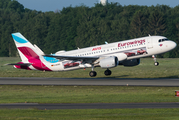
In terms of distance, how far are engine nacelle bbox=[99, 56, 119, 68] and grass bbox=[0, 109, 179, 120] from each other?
2312cm

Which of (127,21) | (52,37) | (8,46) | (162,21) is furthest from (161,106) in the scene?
(8,46)

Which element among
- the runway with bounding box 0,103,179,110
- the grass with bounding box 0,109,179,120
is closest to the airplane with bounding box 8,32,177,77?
the runway with bounding box 0,103,179,110

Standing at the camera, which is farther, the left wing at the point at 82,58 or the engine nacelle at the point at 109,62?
the left wing at the point at 82,58

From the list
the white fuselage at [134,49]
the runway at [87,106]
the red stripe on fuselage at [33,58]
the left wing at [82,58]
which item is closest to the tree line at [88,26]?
the white fuselage at [134,49]

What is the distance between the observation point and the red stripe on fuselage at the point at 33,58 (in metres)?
50.0

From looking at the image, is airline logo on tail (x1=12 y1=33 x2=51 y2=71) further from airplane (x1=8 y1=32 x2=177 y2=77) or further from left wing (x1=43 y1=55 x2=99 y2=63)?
left wing (x1=43 y1=55 x2=99 y2=63)

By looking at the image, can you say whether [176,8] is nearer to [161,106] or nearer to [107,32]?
[107,32]

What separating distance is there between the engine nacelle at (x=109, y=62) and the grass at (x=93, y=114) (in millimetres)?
23116

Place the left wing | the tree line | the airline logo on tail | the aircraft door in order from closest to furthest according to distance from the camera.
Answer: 1. the aircraft door
2. the left wing
3. the airline logo on tail
4. the tree line

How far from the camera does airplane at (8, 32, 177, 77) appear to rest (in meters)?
45.2

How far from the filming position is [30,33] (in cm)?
14638

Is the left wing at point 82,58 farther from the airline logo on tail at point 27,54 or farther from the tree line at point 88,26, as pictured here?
the tree line at point 88,26

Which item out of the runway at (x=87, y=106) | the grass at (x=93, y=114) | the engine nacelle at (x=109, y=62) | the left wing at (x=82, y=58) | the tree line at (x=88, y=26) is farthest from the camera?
the tree line at (x=88, y=26)

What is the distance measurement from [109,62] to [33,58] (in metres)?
13.0
